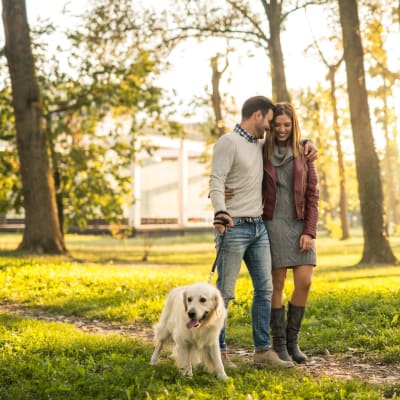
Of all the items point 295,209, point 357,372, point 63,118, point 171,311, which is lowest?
point 357,372

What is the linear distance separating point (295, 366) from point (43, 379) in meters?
2.45

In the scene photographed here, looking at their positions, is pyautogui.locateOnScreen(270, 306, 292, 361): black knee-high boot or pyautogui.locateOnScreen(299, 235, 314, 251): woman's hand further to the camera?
pyautogui.locateOnScreen(270, 306, 292, 361): black knee-high boot

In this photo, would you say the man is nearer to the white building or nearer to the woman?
the woman

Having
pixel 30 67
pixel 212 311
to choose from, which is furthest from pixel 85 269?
pixel 212 311

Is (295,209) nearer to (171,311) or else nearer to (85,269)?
(171,311)

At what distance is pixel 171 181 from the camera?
2031 inches

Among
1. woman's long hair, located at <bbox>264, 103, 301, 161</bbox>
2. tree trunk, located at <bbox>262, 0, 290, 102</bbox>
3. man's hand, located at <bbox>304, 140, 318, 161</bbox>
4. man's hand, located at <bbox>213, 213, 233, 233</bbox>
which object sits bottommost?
man's hand, located at <bbox>213, 213, 233, 233</bbox>

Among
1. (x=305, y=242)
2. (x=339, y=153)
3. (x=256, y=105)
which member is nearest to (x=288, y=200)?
(x=305, y=242)

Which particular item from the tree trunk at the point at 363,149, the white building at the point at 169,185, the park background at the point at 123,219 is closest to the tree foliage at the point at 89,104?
the park background at the point at 123,219

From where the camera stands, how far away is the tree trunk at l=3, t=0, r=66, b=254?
Answer: 18.3 metres

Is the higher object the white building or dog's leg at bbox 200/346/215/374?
the white building

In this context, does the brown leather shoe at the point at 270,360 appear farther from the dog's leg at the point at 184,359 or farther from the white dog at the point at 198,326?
the dog's leg at the point at 184,359

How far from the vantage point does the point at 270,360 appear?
6703mm

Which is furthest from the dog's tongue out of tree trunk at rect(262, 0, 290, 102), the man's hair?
tree trunk at rect(262, 0, 290, 102)
